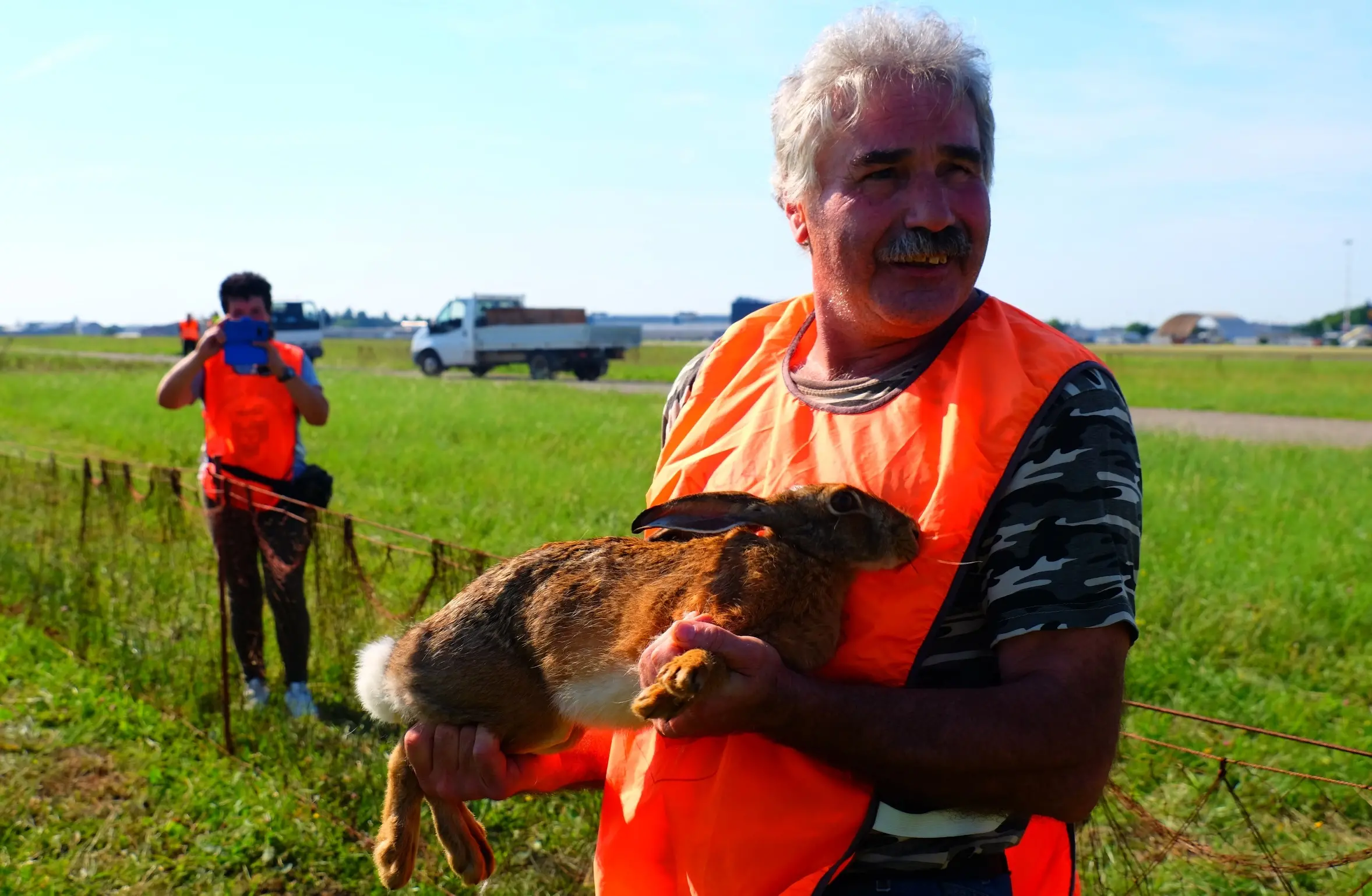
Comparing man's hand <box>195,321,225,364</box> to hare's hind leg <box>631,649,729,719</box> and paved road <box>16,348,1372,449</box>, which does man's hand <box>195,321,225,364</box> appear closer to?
hare's hind leg <box>631,649,729,719</box>

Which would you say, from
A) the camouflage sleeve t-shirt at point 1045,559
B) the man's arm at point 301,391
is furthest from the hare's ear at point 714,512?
the man's arm at point 301,391

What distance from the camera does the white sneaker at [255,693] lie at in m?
5.80

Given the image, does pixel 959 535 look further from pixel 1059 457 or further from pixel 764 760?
pixel 764 760

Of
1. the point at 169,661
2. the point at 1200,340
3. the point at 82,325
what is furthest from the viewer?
the point at 82,325

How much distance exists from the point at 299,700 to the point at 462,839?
3.71m

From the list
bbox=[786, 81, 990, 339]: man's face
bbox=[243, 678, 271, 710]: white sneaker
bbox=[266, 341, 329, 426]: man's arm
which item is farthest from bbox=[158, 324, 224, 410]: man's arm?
bbox=[786, 81, 990, 339]: man's face

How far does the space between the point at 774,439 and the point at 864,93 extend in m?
0.62

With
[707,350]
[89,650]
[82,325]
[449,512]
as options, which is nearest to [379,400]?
[449,512]

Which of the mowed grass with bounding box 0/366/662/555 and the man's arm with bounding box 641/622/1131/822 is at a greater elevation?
the man's arm with bounding box 641/622/1131/822

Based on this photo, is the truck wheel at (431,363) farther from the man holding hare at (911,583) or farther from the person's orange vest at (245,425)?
the man holding hare at (911,583)

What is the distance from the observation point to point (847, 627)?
191 cm

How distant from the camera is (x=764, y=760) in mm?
1853

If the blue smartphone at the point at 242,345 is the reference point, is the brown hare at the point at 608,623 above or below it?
below

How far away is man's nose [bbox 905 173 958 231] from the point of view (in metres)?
1.97
